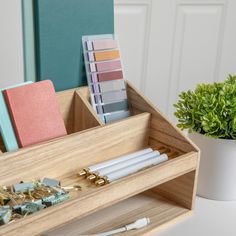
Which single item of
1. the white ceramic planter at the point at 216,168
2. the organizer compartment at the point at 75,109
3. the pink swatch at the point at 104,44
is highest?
the pink swatch at the point at 104,44

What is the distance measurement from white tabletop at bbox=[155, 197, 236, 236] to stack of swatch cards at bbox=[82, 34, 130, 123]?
0.67ft

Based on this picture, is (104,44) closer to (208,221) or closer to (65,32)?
(65,32)

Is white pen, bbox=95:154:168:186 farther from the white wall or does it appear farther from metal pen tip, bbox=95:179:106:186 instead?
the white wall

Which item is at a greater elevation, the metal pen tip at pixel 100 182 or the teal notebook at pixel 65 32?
the teal notebook at pixel 65 32

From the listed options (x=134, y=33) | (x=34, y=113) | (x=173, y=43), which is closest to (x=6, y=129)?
(x=34, y=113)

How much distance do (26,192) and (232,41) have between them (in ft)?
3.21

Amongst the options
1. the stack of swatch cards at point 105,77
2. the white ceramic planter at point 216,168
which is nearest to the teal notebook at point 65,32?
the stack of swatch cards at point 105,77

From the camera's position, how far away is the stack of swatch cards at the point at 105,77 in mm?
795

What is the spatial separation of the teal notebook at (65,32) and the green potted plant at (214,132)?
0.62 ft

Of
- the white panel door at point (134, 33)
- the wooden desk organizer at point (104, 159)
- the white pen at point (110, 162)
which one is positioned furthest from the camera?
the white panel door at point (134, 33)

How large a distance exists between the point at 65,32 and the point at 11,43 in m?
0.09

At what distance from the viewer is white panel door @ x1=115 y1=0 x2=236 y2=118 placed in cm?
123

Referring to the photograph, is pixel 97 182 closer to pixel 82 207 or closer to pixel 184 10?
pixel 82 207

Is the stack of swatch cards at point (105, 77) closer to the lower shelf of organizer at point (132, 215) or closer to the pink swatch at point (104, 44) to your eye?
the pink swatch at point (104, 44)
